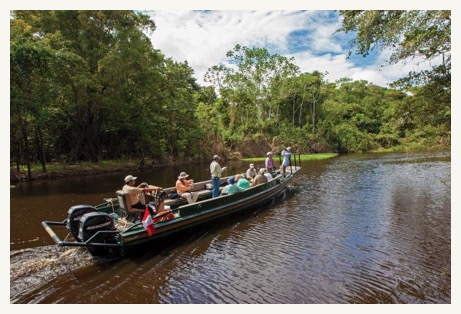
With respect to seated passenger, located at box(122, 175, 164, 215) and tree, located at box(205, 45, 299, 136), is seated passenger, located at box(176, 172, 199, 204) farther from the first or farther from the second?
tree, located at box(205, 45, 299, 136)

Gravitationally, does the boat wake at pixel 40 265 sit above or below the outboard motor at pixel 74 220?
below

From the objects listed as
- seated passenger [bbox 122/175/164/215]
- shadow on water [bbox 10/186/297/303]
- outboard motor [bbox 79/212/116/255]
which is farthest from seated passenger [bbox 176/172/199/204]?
outboard motor [bbox 79/212/116/255]

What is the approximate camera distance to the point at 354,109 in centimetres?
5369

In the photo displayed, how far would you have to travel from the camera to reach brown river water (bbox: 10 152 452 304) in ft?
17.6

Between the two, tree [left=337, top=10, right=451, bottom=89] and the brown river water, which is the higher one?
tree [left=337, top=10, right=451, bottom=89]

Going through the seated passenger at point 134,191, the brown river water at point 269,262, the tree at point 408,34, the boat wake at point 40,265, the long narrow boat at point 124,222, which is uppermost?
the tree at point 408,34

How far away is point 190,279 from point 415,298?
3.95 metres

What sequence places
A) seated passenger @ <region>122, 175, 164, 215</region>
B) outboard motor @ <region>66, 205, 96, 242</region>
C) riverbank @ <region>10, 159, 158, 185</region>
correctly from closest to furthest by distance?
outboard motor @ <region>66, 205, 96, 242</region> → seated passenger @ <region>122, 175, 164, 215</region> → riverbank @ <region>10, 159, 158, 185</region>

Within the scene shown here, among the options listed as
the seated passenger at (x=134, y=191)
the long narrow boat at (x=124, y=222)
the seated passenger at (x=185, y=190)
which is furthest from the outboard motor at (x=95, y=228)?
the seated passenger at (x=185, y=190)

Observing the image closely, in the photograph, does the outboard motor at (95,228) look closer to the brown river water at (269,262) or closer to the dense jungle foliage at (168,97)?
the brown river water at (269,262)

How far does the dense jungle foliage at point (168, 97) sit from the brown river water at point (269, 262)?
380 cm

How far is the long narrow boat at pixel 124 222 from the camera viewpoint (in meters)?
6.38

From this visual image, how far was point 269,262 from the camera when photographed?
22.0 ft

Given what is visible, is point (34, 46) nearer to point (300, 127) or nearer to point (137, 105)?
point (137, 105)
